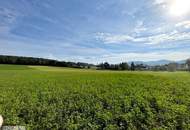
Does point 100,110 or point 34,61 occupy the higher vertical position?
point 34,61

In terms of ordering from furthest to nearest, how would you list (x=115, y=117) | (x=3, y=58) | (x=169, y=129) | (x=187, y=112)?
(x=3, y=58) < (x=187, y=112) < (x=115, y=117) < (x=169, y=129)

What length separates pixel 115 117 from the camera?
9.83 metres

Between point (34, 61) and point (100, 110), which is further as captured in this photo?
point (34, 61)

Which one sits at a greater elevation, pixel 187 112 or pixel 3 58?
pixel 3 58

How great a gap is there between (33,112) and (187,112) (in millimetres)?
8130

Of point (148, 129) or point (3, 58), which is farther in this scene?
point (3, 58)

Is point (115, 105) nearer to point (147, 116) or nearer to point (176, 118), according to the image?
point (147, 116)

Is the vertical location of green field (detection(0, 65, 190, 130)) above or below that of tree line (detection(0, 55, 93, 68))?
below

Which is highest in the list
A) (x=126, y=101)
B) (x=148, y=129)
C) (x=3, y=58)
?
(x=3, y=58)

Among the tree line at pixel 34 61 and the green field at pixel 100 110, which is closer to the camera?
the green field at pixel 100 110

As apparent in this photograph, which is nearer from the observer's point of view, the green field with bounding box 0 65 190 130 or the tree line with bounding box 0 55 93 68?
the green field with bounding box 0 65 190 130

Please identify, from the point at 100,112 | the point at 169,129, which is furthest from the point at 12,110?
the point at 169,129

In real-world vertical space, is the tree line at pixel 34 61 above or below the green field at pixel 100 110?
above

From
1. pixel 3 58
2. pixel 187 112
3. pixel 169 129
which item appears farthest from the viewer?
pixel 3 58
